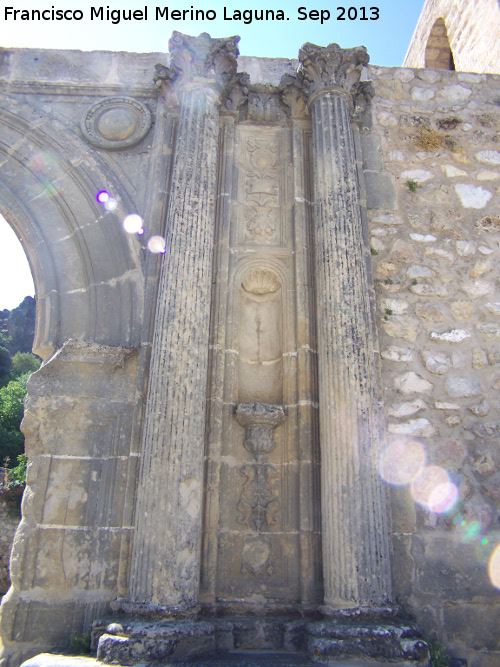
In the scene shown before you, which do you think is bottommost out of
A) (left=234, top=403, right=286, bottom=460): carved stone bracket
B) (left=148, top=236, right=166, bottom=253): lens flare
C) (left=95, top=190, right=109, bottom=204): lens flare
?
(left=234, top=403, right=286, bottom=460): carved stone bracket

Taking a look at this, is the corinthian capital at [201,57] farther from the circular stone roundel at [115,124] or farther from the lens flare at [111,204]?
the lens flare at [111,204]

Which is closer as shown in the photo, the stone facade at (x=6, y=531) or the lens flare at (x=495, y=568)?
the lens flare at (x=495, y=568)

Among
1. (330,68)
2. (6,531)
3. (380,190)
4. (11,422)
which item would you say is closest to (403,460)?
(380,190)

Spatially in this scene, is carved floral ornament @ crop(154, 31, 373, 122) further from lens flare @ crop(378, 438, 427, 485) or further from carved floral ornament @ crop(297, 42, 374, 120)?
lens flare @ crop(378, 438, 427, 485)

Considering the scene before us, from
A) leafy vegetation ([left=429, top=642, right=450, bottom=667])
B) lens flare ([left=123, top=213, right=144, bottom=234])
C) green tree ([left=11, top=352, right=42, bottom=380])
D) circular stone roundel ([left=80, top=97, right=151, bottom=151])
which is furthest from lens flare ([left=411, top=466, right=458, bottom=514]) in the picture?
green tree ([left=11, top=352, right=42, bottom=380])

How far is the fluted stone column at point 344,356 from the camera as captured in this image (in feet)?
12.1

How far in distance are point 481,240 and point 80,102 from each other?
13.4ft

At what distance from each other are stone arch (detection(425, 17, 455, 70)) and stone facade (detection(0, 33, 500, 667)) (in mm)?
3271

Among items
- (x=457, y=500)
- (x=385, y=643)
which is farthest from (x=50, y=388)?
(x=457, y=500)

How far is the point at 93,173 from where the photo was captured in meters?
5.14

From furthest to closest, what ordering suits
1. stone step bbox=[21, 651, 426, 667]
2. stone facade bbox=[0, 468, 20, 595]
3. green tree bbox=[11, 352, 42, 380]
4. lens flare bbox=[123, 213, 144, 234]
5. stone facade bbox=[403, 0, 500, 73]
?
green tree bbox=[11, 352, 42, 380] < stone facade bbox=[0, 468, 20, 595] < stone facade bbox=[403, 0, 500, 73] < lens flare bbox=[123, 213, 144, 234] < stone step bbox=[21, 651, 426, 667]

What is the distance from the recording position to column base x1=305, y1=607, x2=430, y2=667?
10.5 ft

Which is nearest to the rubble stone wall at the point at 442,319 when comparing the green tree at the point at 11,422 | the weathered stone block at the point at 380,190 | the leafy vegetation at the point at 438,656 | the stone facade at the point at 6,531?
the weathered stone block at the point at 380,190

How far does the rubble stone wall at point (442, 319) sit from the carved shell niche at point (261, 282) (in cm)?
93
